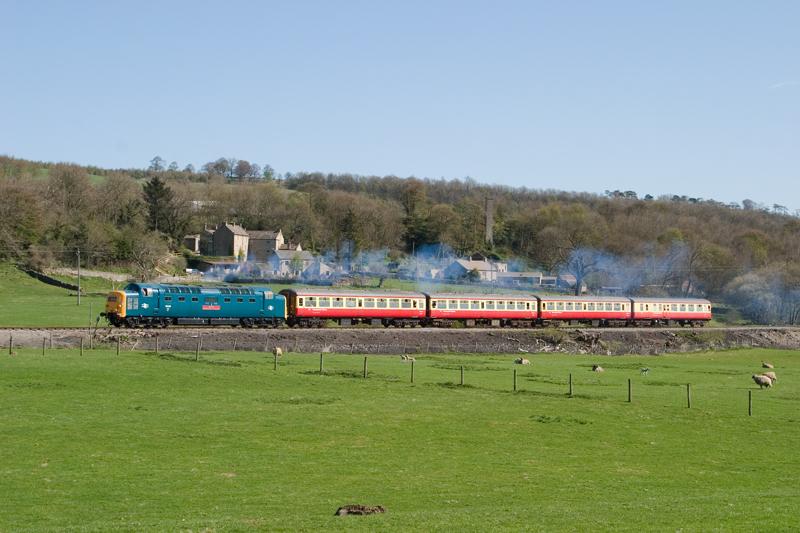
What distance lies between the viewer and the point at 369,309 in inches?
3054

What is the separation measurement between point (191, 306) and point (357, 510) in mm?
51835

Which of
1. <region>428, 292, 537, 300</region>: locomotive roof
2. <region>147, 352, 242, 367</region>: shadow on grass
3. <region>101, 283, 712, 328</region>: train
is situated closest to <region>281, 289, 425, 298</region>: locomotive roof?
<region>101, 283, 712, 328</region>: train

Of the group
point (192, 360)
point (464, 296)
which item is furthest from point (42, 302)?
point (192, 360)

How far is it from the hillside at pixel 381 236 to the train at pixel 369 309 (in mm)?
39936

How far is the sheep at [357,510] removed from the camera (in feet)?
61.4

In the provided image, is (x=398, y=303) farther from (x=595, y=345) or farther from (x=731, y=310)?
(x=731, y=310)

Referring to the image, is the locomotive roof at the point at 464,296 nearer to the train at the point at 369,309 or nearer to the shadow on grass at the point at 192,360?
the train at the point at 369,309

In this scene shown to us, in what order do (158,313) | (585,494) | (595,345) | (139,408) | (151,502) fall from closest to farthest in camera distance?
(151,502), (585,494), (139,408), (158,313), (595,345)

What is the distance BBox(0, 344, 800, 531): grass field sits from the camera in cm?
1889

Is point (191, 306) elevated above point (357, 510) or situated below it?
above

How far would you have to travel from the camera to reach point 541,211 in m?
198

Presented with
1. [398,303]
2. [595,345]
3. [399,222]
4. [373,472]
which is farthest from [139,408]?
[399,222]

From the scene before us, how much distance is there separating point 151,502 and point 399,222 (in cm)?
15786

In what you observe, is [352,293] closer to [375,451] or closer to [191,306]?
[191,306]
